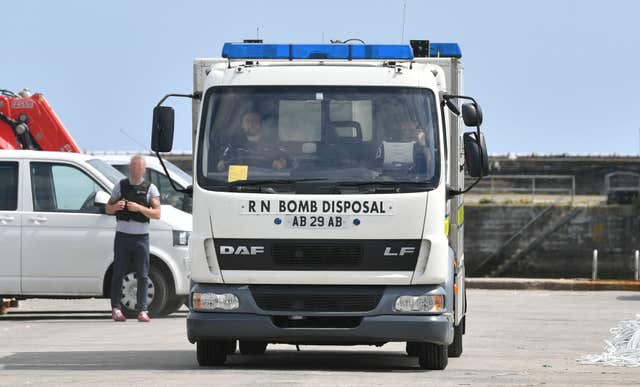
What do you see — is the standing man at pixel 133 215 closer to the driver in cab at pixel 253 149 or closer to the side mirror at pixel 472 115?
the driver in cab at pixel 253 149

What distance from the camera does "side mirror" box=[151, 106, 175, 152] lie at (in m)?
12.9

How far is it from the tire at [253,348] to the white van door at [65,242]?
16.6ft

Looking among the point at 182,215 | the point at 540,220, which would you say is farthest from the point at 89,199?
the point at 540,220

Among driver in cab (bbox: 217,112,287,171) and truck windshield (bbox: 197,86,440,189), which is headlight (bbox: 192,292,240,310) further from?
driver in cab (bbox: 217,112,287,171)

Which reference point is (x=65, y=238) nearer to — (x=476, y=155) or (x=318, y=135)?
(x=318, y=135)

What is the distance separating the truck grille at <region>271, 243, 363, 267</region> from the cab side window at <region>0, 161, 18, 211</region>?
763 cm

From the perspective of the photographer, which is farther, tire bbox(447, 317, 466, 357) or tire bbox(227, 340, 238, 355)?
tire bbox(447, 317, 466, 357)

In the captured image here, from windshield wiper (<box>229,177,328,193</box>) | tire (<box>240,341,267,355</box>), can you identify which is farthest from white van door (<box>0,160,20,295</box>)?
windshield wiper (<box>229,177,328,193</box>)

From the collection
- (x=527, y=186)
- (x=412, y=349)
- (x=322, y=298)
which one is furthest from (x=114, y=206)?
(x=527, y=186)

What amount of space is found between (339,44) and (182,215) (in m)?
7.09

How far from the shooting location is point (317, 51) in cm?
1316

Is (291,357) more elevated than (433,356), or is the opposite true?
(433,356)

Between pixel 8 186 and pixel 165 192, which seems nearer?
pixel 8 186

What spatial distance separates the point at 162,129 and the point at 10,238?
22.5 feet
